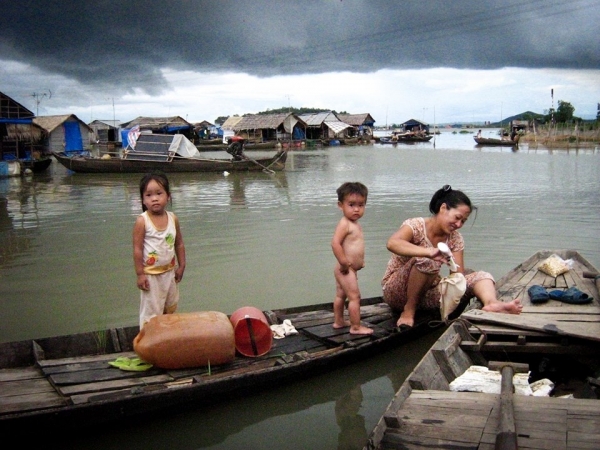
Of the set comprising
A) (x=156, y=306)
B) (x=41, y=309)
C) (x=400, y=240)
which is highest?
(x=400, y=240)

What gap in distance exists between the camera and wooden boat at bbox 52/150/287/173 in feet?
76.0

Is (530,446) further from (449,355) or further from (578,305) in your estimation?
(578,305)

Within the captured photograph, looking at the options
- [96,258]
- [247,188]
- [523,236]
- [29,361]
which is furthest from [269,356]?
[247,188]

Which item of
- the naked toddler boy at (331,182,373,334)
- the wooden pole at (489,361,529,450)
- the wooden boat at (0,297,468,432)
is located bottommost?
the wooden boat at (0,297,468,432)

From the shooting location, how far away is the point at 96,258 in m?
7.99

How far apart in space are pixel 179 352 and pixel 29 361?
1058 millimetres

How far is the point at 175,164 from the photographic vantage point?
23.5 meters

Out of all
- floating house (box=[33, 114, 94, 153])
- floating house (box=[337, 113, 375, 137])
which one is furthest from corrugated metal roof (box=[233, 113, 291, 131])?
floating house (box=[33, 114, 94, 153])

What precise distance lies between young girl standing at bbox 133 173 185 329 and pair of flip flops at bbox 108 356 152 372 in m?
0.29

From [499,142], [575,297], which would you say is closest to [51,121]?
[499,142]

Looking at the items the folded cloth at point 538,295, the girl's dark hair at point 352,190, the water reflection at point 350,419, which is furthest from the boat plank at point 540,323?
the girl's dark hair at point 352,190

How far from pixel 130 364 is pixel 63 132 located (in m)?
36.2

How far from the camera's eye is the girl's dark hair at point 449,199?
4.00 m

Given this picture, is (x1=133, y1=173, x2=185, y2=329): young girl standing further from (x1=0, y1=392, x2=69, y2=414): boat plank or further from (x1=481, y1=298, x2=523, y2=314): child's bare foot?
(x1=481, y1=298, x2=523, y2=314): child's bare foot
